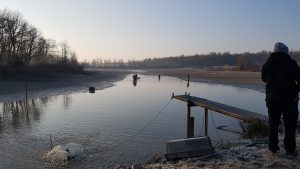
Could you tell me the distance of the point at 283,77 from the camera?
7824 millimetres

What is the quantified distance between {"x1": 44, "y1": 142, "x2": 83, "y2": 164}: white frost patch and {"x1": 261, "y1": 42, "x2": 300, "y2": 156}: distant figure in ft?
26.4

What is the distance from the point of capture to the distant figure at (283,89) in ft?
25.7

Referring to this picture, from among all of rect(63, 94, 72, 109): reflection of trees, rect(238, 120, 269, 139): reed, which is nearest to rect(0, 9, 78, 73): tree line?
rect(63, 94, 72, 109): reflection of trees

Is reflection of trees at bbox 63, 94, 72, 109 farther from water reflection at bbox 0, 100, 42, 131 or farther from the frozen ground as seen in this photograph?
the frozen ground

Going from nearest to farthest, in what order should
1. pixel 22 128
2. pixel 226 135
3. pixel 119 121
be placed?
pixel 226 135
pixel 22 128
pixel 119 121

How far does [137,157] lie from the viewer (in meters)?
14.3

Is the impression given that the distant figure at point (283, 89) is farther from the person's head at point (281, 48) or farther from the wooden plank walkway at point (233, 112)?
the wooden plank walkway at point (233, 112)

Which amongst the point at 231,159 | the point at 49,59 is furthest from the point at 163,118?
the point at 49,59

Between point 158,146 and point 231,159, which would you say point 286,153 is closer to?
point 231,159

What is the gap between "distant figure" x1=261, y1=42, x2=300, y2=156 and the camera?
7832 millimetres

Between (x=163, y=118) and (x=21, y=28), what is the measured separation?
54.5 metres

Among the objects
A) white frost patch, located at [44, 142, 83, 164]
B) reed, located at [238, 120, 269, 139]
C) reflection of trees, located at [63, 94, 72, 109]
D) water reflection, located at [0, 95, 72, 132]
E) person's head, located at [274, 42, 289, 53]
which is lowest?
reflection of trees, located at [63, 94, 72, 109]

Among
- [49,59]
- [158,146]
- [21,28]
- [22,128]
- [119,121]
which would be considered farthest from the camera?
[49,59]

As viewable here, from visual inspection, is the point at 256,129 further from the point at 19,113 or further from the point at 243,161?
the point at 19,113
